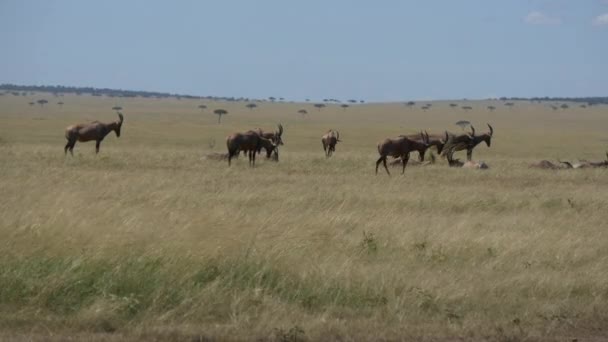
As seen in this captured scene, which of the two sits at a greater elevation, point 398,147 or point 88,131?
point 398,147

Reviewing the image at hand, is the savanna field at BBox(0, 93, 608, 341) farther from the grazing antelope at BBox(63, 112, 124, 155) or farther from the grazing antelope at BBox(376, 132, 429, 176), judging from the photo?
the grazing antelope at BBox(63, 112, 124, 155)

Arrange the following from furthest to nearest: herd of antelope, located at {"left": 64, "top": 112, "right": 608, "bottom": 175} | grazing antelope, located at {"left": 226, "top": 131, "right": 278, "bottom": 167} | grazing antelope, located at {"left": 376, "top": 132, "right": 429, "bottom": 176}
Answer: grazing antelope, located at {"left": 226, "top": 131, "right": 278, "bottom": 167}, herd of antelope, located at {"left": 64, "top": 112, "right": 608, "bottom": 175}, grazing antelope, located at {"left": 376, "top": 132, "right": 429, "bottom": 176}

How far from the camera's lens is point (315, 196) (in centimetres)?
1415

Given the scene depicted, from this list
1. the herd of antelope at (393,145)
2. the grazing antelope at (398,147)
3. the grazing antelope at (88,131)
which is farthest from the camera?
the grazing antelope at (88,131)

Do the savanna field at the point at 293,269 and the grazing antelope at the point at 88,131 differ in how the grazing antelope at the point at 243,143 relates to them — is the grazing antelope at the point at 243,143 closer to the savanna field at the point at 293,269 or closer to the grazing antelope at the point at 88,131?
the grazing antelope at the point at 88,131

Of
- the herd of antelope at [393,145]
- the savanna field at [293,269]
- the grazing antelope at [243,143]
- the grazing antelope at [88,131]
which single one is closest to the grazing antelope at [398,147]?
the herd of antelope at [393,145]

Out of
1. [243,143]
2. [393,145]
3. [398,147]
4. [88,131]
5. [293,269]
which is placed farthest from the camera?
[88,131]

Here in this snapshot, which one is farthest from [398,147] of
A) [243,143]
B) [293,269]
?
[293,269]

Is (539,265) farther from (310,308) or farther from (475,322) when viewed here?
(310,308)

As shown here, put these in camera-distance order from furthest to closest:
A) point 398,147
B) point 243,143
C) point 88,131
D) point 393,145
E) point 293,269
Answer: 1. point 88,131
2. point 243,143
3. point 398,147
4. point 393,145
5. point 293,269

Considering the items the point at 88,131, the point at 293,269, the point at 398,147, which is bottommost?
the point at 88,131

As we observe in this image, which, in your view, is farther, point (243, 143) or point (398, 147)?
point (243, 143)

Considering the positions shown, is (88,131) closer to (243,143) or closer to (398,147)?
(243,143)

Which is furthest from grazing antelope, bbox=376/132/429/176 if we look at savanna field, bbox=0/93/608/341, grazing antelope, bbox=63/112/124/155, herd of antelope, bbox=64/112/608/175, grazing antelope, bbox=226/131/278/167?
grazing antelope, bbox=63/112/124/155
